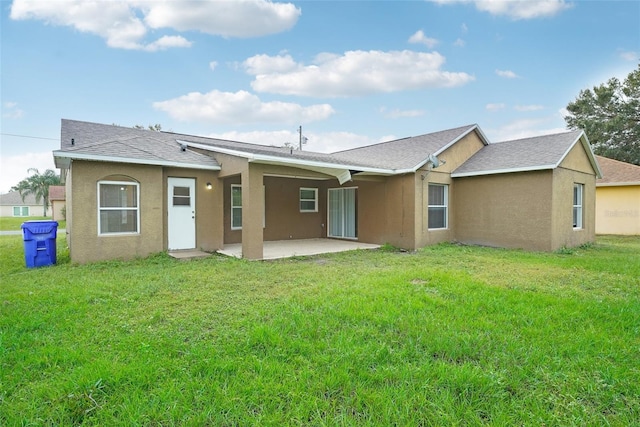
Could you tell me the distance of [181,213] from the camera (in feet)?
30.8

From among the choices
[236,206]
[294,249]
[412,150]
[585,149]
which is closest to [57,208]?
[236,206]

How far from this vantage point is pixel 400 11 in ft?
40.2

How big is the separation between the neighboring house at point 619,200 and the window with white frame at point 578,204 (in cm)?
683

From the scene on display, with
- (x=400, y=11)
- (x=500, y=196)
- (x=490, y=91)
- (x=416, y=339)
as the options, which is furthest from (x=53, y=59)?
(x=490, y=91)

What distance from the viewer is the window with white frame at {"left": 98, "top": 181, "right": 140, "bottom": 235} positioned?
8.04 m

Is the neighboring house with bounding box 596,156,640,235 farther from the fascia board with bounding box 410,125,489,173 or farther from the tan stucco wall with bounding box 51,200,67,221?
the tan stucco wall with bounding box 51,200,67,221

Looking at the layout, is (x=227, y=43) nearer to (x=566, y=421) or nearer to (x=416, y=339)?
(x=416, y=339)

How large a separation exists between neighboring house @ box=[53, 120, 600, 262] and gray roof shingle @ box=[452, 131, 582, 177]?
5 centimetres

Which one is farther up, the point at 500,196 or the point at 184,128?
the point at 184,128

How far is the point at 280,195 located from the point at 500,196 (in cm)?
775

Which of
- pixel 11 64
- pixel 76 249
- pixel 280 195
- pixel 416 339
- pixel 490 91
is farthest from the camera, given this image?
pixel 490 91

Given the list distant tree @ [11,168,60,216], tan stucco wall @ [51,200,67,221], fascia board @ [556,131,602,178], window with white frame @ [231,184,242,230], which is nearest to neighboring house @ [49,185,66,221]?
tan stucco wall @ [51,200,67,221]

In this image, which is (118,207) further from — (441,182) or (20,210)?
(20,210)

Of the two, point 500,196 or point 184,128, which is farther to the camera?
point 184,128
